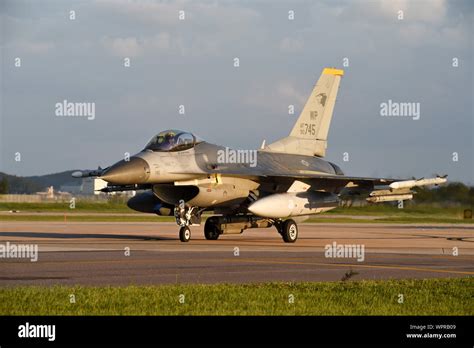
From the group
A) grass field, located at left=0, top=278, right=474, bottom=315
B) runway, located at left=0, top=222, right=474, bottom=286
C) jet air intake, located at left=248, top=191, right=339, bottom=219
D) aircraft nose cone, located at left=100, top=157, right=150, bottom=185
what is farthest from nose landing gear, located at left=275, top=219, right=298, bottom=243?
grass field, located at left=0, top=278, right=474, bottom=315

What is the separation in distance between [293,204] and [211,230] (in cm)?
308

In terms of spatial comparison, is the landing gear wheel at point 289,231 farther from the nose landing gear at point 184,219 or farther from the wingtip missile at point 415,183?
the wingtip missile at point 415,183

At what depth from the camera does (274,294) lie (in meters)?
13.6

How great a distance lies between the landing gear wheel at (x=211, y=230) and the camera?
29.8 m

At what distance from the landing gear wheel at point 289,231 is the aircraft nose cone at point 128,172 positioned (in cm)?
535

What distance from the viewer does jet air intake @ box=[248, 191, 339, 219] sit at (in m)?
27.4

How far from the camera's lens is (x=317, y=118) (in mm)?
33000

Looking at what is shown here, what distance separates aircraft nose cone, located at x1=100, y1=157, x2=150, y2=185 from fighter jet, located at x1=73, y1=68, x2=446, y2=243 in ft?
0.09

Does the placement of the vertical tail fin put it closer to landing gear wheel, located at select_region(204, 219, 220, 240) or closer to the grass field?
landing gear wheel, located at select_region(204, 219, 220, 240)

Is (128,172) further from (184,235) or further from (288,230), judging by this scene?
(288,230)
